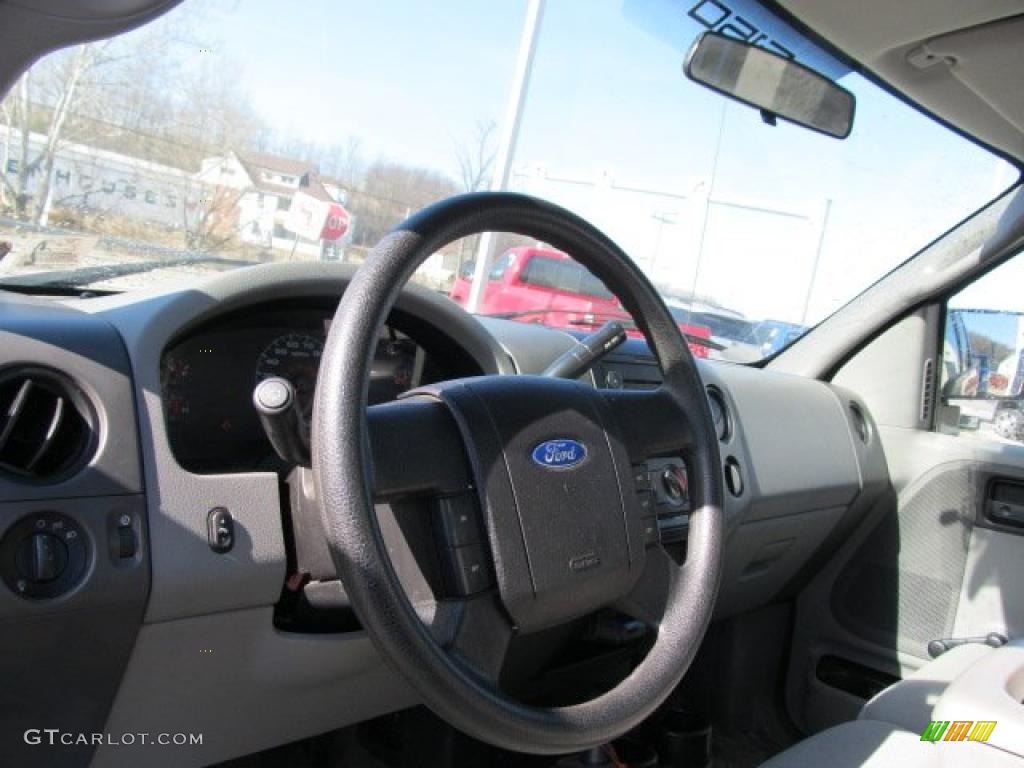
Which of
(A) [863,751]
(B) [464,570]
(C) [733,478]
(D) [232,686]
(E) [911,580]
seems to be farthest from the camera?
(E) [911,580]

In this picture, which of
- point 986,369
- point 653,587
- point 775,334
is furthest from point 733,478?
point 986,369

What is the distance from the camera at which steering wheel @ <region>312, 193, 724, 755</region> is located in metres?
1.07

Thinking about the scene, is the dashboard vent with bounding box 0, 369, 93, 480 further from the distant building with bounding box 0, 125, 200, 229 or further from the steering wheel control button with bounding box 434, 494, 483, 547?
the steering wheel control button with bounding box 434, 494, 483, 547

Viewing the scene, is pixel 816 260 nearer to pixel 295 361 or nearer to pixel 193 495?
pixel 295 361

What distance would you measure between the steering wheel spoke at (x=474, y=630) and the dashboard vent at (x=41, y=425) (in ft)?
2.03

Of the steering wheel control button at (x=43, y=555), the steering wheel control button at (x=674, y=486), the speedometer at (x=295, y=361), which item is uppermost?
the speedometer at (x=295, y=361)

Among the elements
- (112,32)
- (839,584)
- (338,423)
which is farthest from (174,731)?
(839,584)

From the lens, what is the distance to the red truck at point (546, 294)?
2.44m

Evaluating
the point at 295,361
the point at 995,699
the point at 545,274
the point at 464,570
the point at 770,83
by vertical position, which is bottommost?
the point at 995,699

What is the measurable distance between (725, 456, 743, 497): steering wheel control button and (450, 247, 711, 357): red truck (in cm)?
33

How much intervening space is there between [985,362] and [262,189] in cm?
243

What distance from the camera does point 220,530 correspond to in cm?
148

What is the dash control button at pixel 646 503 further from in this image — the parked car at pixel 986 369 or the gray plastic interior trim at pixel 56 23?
the parked car at pixel 986 369

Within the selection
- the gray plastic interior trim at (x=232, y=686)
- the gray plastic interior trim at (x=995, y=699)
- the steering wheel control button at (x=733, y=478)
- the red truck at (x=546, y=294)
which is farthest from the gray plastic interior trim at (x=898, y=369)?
the gray plastic interior trim at (x=232, y=686)
